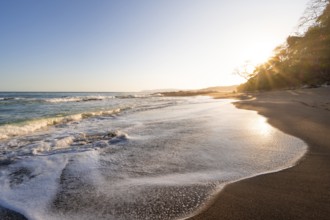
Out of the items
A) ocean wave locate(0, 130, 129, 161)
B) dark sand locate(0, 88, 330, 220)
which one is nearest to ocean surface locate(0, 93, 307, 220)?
ocean wave locate(0, 130, 129, 161)

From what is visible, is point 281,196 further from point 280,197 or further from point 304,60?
point 304,60

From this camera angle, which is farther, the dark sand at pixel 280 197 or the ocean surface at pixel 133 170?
the ocean surface at pixel 133 170

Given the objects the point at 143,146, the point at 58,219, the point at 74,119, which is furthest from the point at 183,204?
the point at 74,119

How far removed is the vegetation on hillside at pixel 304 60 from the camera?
27.2m

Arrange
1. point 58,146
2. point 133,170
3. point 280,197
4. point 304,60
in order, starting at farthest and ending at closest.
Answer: point 304,60, point 58,146, point 133,170, point 280,197

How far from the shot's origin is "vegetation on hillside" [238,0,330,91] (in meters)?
27.2

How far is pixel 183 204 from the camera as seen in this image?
2.81 metres

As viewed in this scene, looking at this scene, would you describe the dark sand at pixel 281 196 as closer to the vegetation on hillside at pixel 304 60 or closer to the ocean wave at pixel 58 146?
the ocean wave at pixel 58 146

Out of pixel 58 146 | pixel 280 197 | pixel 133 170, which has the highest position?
pixel 280 197

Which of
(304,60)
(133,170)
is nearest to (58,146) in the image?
(133,170)

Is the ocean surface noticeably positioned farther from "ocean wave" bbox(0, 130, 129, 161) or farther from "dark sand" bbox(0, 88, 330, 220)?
"dark sand" bbox(0, 88, 330, 220)

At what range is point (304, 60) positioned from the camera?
32.1 meters

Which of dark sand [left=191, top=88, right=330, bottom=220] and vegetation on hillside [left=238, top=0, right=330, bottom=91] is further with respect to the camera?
vegetation on hillside [left=238, top=0, right=330, bottom=91]

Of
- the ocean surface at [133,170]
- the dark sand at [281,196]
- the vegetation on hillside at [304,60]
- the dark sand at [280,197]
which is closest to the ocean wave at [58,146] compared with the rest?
the ocean surface at [133,170]
